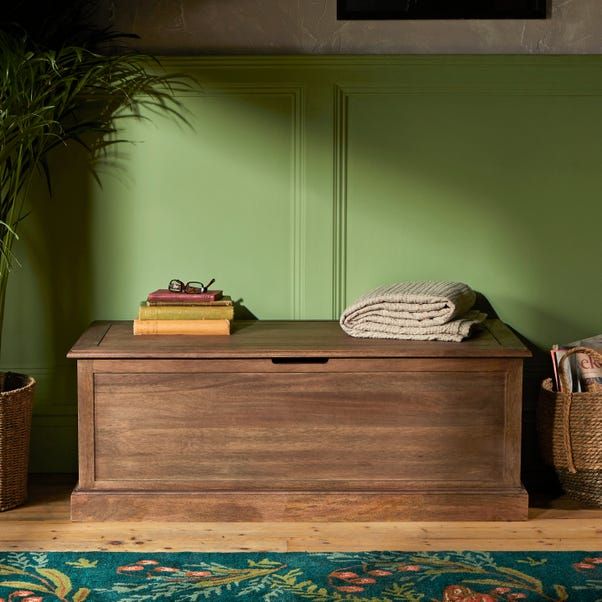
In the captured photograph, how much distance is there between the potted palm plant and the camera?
10.3 feet

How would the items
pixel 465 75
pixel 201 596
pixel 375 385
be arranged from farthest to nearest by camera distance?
pixel 465 75
pixel 375 385
pixel 201 596

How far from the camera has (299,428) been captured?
126 inches

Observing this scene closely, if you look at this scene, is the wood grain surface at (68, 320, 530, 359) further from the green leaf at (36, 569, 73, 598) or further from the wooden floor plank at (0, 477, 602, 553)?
the green leaf at (36, 569, 73, 598)

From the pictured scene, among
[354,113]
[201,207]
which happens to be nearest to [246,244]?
[201,207]

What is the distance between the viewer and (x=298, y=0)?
355cm

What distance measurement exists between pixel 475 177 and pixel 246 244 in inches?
32.9

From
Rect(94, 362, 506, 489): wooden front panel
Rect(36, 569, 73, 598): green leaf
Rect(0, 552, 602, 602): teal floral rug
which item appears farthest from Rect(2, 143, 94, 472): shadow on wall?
Rect(36, 569, 73, 598): green leaf

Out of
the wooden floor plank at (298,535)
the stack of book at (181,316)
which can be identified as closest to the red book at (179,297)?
the stack of book at (181,316)

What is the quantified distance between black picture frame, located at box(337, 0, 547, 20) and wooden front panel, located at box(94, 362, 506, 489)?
4.14 feet

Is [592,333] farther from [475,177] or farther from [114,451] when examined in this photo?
[114,451]

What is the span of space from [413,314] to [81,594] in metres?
1.30

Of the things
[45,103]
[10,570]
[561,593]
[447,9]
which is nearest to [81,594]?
[10,570]

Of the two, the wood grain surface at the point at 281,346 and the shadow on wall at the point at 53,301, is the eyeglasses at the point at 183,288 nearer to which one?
the wood grain surface at the point at 281,346

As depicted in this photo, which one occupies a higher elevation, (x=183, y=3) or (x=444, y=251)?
(x=183, y=3)
